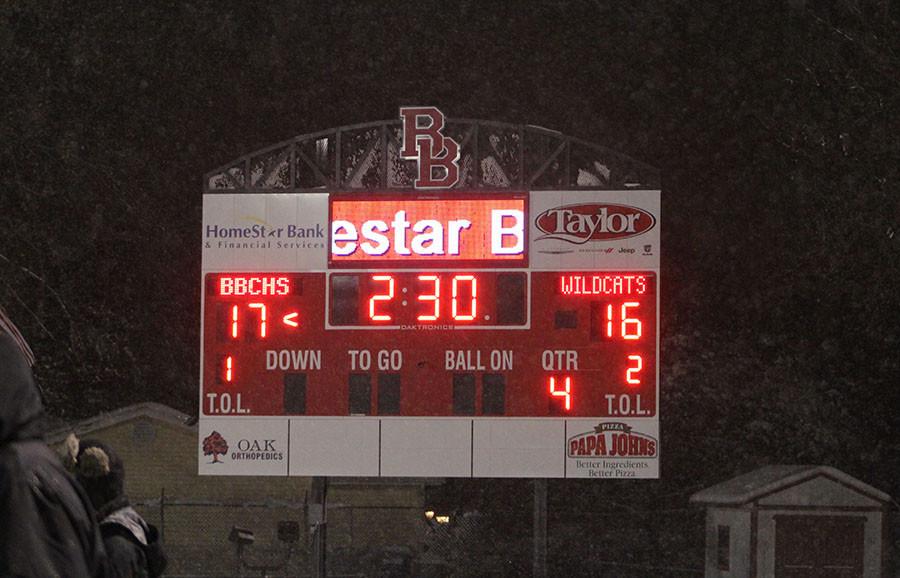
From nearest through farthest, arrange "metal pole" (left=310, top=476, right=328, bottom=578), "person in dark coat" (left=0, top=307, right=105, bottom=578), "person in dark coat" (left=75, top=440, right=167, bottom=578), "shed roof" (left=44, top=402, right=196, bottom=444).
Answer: "person in dark coat" (left=0, top=307, right=105, bottom=578) → "person in dark coat" (left=75, top=440, right=167, bottom=578) → "metal pole" (left=310, top=476, right=328, bottom=578) → "shed roof" (left=44, top=402, right=196, bottom=444)

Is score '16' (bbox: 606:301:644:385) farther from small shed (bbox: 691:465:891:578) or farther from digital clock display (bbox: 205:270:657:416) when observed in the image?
small shed (bbox: 691:465:891:578)

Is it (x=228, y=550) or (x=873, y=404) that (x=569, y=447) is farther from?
(x=873, y=404)

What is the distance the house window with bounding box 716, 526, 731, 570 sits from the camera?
51.8ft

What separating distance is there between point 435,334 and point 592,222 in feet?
5.46

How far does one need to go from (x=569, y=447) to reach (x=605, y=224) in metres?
1.95

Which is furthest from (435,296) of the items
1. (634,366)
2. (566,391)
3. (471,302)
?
(634,366)

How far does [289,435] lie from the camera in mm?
14047

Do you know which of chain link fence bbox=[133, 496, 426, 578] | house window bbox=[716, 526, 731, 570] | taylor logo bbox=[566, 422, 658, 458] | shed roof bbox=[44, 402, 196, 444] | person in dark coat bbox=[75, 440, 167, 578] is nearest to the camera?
person in dark coat bbox=[75, 440, 167, 578]

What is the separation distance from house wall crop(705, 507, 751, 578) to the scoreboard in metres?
2.07

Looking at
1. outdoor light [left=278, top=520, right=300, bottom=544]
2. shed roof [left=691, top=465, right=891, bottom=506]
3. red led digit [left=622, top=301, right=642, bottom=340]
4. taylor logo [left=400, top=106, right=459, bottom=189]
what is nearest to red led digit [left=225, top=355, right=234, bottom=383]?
taylor logo [left=400, top=106, right=459, bottom=189]

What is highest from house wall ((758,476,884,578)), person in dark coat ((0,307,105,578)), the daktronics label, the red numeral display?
the daktronics label

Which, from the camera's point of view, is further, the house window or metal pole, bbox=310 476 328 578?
the house window

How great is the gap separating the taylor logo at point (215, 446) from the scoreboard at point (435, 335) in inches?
0.5

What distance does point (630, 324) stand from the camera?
13617mm
